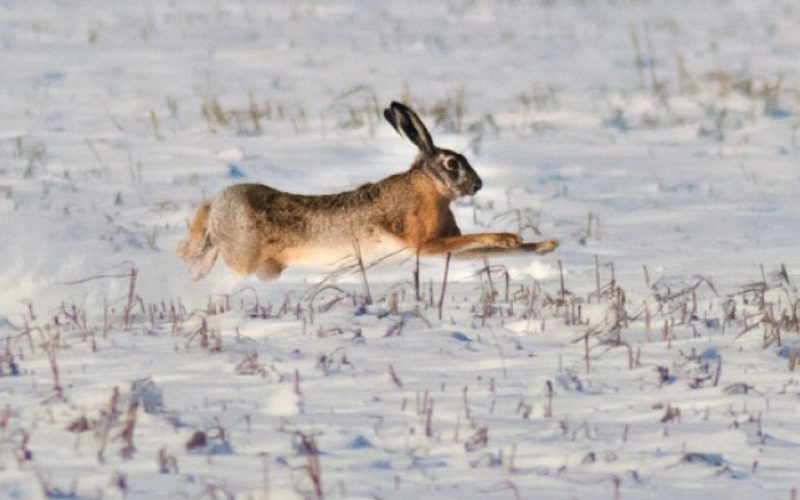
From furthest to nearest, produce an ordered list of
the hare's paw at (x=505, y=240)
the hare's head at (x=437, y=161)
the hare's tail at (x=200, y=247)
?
the hare's tail at (x=200, y=247)
the hare's head at (x=437, y=161)
the hare's paw at (x=505, y=240)

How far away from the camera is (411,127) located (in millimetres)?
9086

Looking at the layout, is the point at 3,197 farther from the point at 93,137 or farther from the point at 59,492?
the point at 59,492

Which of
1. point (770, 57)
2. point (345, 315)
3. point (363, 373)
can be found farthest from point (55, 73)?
point (363, 373)

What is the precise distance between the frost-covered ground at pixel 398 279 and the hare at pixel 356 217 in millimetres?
197

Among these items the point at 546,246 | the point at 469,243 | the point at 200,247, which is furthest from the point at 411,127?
the point at 200,247

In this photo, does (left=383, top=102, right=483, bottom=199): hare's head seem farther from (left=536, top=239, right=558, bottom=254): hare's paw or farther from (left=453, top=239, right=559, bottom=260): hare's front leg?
(left=536, top=239, right=558, bottom=254): hare's paw

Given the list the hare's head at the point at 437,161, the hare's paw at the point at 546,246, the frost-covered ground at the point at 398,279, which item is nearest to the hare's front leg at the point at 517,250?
the hare's paw at the point at 546,246

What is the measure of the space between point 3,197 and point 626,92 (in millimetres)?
7570

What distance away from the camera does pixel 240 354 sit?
6555 millimetres

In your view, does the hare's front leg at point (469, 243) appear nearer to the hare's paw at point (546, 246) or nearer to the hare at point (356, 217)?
the hare at point (356, 217)

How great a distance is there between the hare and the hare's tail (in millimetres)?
252

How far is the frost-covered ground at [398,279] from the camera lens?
529cm

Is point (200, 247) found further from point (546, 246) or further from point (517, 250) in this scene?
point (546, 246)

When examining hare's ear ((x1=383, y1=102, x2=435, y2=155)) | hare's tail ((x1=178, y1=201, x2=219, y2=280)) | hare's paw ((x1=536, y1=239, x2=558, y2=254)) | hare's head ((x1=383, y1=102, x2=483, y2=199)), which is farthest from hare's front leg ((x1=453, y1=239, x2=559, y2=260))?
hare's tail ((x1=178, y1=201, x2=219, y2=280))
